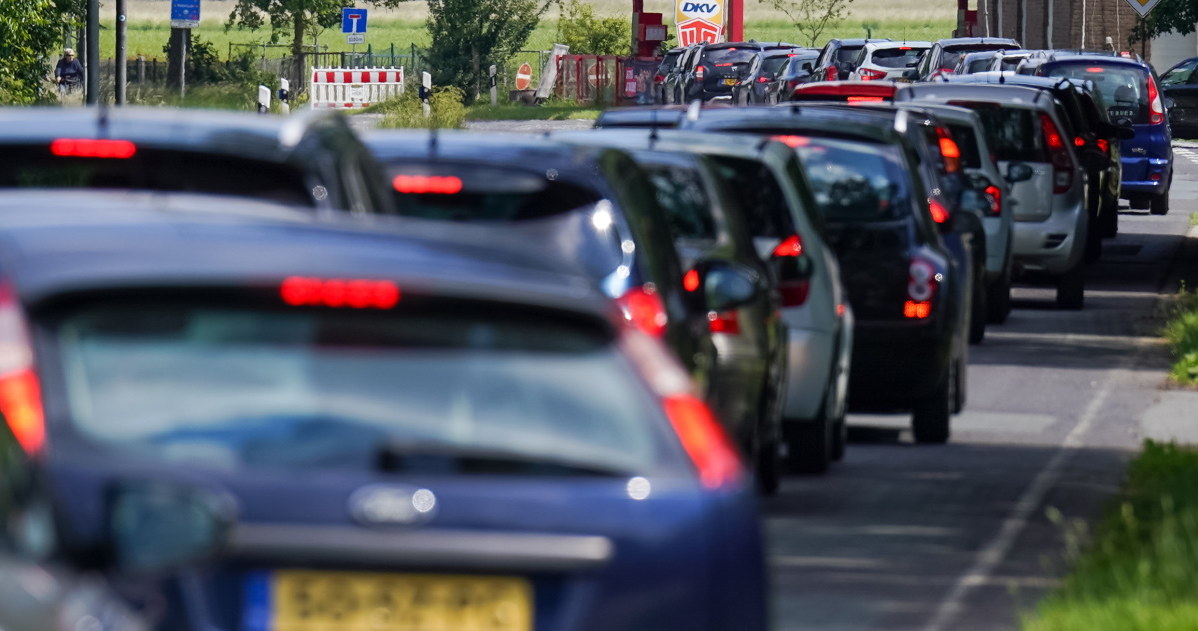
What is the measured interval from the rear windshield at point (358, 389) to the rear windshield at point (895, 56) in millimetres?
37165

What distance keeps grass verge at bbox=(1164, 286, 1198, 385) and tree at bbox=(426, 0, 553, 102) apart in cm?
5320

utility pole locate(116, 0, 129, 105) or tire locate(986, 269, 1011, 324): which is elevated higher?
utility pole locate(116, 0, 129, 105)

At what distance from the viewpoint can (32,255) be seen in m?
4.25

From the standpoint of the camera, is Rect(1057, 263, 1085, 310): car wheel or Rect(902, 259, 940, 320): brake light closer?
Rect(902, 259, 940, 320): brake light

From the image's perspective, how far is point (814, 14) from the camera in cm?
11975

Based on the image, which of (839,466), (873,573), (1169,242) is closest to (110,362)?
(873,573)

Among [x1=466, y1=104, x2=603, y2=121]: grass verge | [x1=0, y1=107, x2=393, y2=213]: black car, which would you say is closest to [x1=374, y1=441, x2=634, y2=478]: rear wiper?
[x1=0, y1=107, x2=393, y2=213]: black car

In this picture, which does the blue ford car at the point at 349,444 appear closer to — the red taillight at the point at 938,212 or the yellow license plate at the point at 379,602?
the yellow license plate at the point at 379,602

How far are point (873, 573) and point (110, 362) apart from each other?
5.05 meters

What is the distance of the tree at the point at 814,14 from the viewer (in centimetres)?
9300

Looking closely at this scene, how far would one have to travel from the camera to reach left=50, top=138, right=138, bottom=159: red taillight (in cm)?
695

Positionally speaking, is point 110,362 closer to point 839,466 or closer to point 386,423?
point 386,423

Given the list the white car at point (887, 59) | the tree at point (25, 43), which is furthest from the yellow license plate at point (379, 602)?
the white car at point (887, 59)

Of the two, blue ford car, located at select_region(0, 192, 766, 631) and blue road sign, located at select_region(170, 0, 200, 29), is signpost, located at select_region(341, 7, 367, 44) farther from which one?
blue ford car, located at select_region(0, 192, 766, 631)
